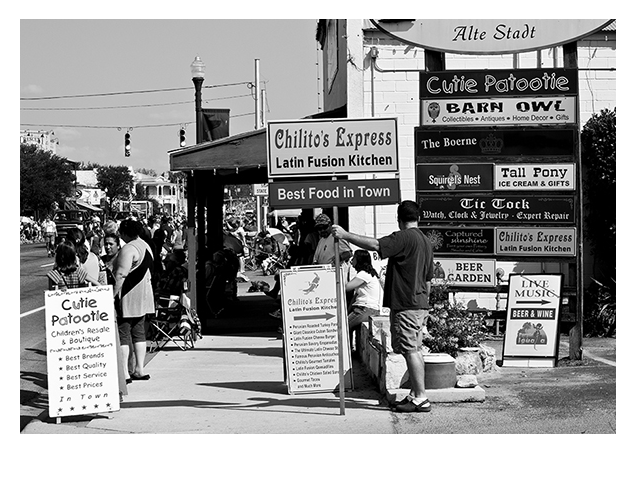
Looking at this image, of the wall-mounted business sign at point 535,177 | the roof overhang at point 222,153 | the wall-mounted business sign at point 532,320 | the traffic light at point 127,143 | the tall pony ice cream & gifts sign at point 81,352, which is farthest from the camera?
the traffic light at point 127,143

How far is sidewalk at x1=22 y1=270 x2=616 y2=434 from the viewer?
24.6ft

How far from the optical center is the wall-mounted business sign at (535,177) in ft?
36.1

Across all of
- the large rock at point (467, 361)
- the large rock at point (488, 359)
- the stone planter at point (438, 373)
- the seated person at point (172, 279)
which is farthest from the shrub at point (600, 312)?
the seated person at point (172, 279)

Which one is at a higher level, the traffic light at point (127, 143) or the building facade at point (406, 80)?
the traffic light at point (127, 143)

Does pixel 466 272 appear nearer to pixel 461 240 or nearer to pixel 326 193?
pixel 461 240

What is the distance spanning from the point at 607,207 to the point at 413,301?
6.38m

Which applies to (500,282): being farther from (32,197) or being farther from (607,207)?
(32,197)

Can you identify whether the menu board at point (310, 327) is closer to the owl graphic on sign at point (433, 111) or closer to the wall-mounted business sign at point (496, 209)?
the wall-mounted business sign at point (496, 209)

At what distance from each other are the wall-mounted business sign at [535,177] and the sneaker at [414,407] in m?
4.06

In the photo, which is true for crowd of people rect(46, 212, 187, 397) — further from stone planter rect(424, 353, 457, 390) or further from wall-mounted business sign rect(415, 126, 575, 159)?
wall-mounted business sign rect(415, 126, 575, 159)

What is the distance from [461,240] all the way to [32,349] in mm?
6606

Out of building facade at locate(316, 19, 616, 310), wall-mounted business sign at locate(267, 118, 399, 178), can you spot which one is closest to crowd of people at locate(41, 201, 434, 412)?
wall-mounted business sign at locate(267, 118, 399, 178)

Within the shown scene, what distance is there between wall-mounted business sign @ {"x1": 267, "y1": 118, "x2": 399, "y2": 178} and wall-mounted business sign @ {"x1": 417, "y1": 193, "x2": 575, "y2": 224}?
3.00 meters

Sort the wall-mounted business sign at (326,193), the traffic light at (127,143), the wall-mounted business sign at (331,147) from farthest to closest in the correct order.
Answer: the traffic light at (127,143)
the wall-mounted business sign at (331,147)
the wall-mounted business sign at (326,193)
